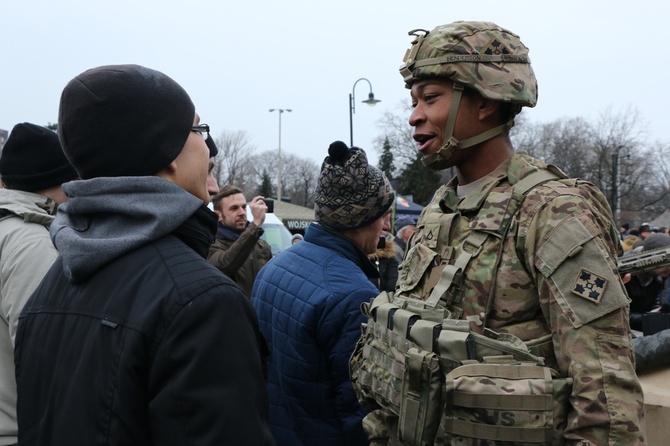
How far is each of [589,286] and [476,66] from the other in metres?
0.96

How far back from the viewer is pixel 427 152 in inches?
106

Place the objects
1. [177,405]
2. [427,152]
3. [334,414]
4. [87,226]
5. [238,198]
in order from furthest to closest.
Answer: [238,198], [334,414], [427,152], [87,226], [177,405]

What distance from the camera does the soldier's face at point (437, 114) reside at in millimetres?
2613

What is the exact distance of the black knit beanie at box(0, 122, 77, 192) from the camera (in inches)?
130

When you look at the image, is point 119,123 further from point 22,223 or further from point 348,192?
point 348,192

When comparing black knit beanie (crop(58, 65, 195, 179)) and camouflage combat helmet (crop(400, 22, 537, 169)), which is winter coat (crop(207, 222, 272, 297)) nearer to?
camouflage combat helmet (crop(400, 22, 537, 169))

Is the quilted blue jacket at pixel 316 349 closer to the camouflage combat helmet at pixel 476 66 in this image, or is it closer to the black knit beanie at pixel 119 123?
the camouflage combat helmet at pixel 476 66

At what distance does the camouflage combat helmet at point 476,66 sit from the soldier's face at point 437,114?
0.02 m

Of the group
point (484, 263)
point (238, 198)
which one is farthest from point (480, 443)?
point (238, 198)

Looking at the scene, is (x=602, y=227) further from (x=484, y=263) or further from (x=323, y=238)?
(x=323, y=238)

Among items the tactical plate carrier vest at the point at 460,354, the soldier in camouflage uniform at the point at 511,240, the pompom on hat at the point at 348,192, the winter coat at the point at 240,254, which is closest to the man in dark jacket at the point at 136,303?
the tactical plate carrier vest at the point at 460,354

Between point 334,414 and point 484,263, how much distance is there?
3.82ft

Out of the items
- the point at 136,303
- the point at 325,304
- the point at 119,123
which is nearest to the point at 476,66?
the point at 325,304

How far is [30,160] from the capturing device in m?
3.31
